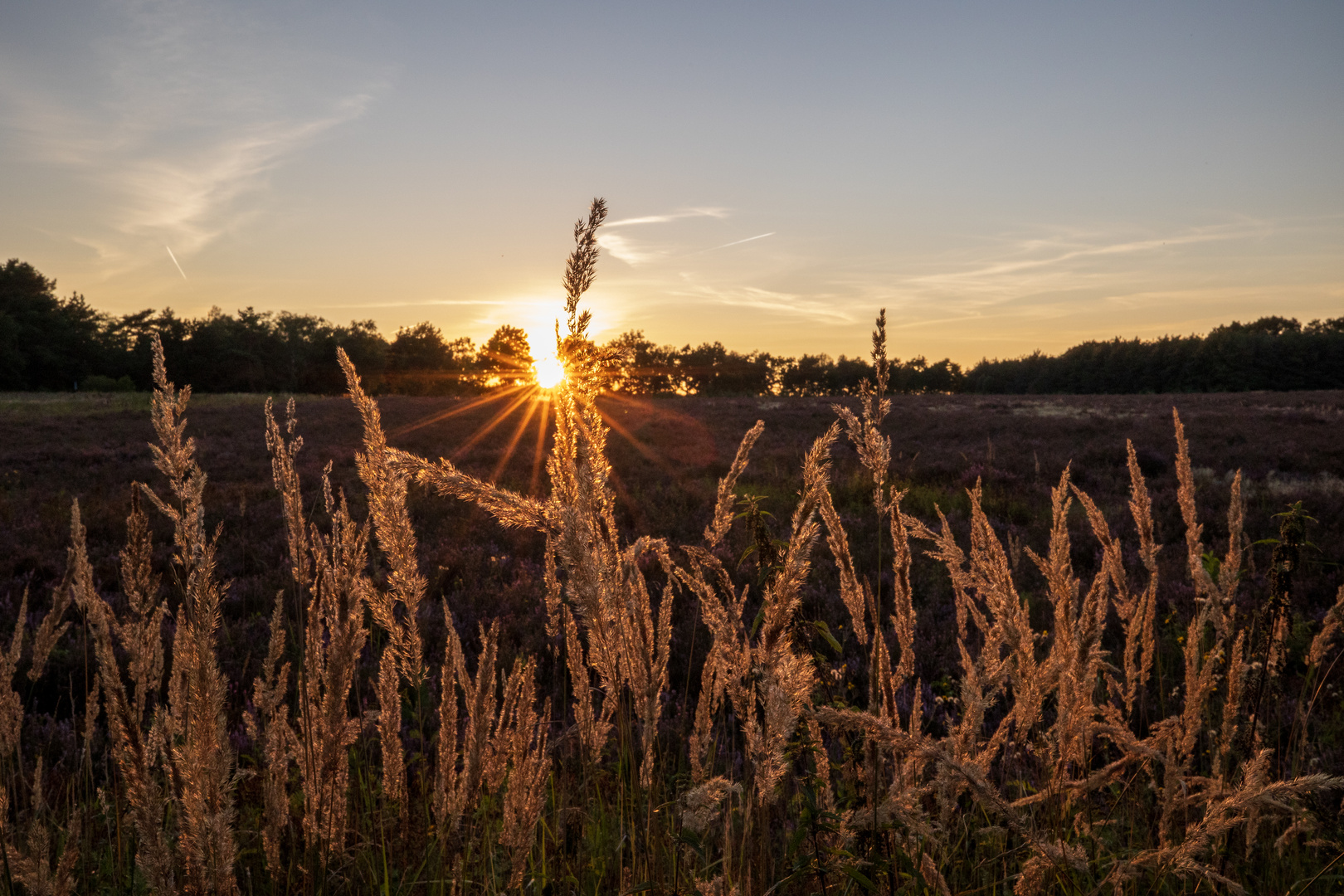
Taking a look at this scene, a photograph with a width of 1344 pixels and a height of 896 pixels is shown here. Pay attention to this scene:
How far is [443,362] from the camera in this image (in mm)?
90062

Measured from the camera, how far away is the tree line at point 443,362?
198 ft

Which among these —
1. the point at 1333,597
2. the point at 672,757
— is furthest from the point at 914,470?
the point at 672,757

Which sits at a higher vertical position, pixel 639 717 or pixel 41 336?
pixel 41 336

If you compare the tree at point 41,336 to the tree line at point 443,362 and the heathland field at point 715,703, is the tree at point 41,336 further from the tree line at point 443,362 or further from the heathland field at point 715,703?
the heathland field at point 715,703

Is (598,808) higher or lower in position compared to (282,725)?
lower

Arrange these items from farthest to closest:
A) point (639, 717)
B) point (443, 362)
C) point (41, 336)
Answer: point (443, 362) → point (41, 336) → point (639, 717)

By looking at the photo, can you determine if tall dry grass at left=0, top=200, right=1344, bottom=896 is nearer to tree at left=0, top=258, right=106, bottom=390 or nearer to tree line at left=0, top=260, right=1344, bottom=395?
tree line at left=0, top=260, right=1344, bottom=395

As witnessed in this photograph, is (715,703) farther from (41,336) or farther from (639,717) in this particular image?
(41,336)

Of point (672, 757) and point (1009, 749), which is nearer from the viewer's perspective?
point (1009, 749)

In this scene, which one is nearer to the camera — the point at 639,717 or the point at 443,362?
the point at 639,717

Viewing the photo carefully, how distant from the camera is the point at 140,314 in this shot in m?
69.9

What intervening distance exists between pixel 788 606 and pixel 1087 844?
173cm

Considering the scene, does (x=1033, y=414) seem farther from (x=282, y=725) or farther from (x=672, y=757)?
(x=282, y=725)

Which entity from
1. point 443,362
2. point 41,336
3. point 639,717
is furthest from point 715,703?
point 443,362
